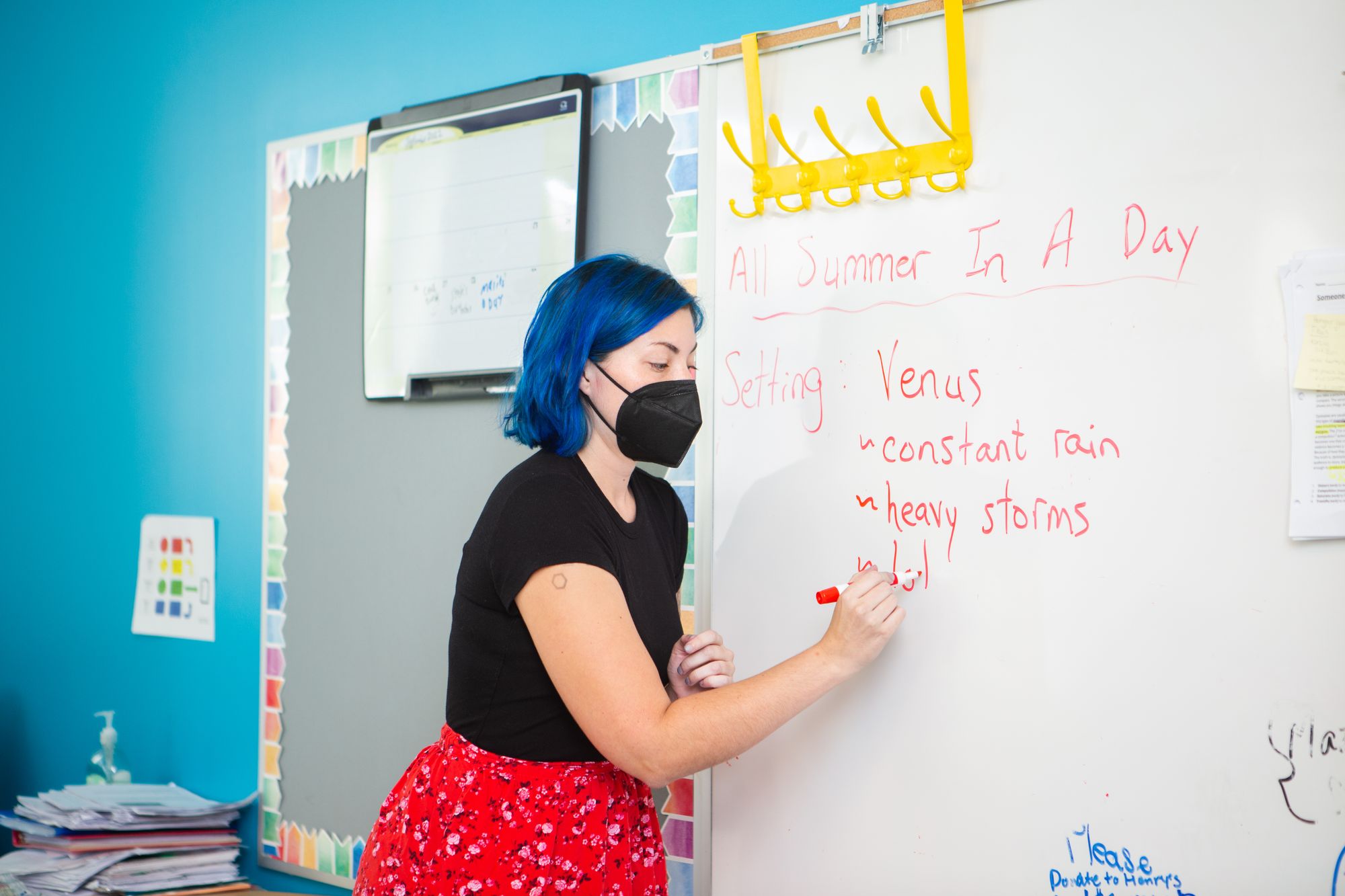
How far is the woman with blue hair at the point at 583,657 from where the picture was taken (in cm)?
97

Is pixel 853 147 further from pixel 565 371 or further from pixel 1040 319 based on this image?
pixel 565 371

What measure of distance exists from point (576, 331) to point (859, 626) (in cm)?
46

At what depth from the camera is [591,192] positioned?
60.0 inches

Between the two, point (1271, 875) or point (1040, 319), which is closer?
point (1271, 875)

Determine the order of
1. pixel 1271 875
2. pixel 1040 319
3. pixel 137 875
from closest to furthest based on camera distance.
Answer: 1. pixel 1271 875
2. pixel 1040 319
3. pixel 137 875

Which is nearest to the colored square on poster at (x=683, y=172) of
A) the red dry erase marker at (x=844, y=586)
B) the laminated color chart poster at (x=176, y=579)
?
the red dry erase marker at (x=844, y=586)

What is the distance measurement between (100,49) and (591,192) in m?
1.30

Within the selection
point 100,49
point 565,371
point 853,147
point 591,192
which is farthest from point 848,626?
point 100,49

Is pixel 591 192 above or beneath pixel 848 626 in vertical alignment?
above

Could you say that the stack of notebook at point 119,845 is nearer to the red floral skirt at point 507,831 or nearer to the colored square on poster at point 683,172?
the red floral skirt at point 507,831

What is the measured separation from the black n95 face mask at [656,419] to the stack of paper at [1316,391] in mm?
651

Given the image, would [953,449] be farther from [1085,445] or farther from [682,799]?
[682,799]

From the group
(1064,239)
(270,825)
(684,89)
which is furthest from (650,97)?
(270,825)

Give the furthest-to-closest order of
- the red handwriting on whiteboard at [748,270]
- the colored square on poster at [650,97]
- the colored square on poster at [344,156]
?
the colored square on poster at [344,156]
the colored square on poster at [650,97]
the red handwriting on whiteboard at [748,270]
